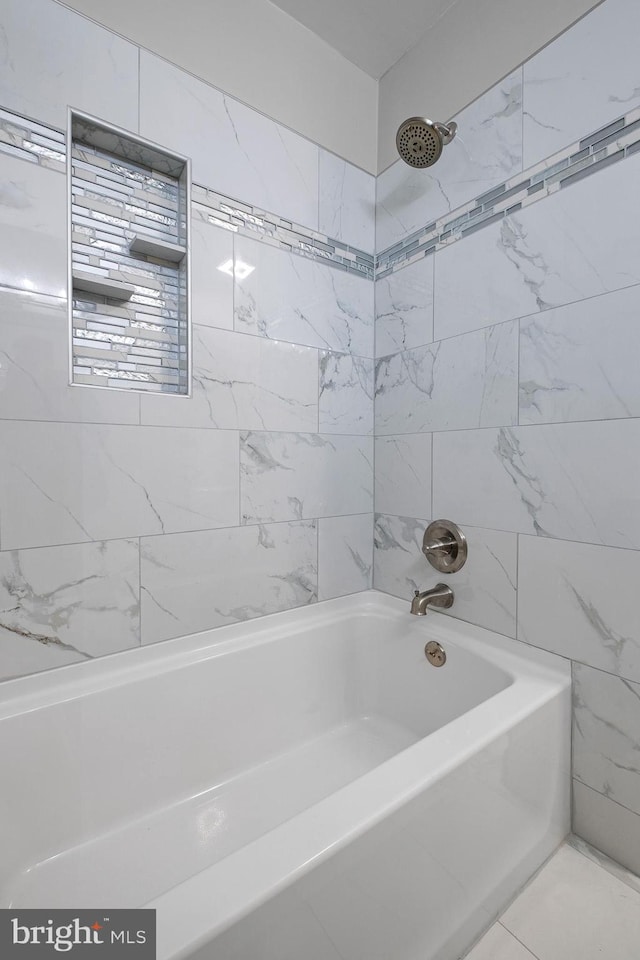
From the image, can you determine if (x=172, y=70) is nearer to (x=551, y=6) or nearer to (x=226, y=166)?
(x=226, y=166)

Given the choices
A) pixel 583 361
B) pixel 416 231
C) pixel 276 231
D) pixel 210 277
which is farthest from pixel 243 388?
pixel 583 361

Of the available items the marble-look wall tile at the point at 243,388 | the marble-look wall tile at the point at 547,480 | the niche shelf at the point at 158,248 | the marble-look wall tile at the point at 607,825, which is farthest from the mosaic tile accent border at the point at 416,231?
the marble-look wall tile at the point at 607,825

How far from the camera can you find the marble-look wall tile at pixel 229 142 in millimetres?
1312

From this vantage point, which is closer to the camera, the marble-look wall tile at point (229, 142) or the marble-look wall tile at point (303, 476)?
the marble-look wall tile at point (229, 142)

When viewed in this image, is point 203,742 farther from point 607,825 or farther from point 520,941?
point 607,825

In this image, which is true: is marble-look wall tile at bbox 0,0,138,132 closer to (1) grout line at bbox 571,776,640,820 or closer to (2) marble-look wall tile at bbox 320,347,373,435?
(2) marble-look wall tile at bbox 320,347,373,435

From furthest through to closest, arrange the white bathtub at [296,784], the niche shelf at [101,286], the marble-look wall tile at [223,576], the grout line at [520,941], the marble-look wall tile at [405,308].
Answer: the marble-look wall tile at [405,308] → the marble-look wall tile at [223,576] → the niche shelf at [101,286] → the grout line at [520,941] → the white bathtub at [296,784]

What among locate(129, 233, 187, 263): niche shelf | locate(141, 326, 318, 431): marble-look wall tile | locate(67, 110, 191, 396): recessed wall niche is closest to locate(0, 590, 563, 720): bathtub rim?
locate(141, 326, 318, 431): marble-look wall tile

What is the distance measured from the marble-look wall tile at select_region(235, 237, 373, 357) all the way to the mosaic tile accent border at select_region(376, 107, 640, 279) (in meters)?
0.21

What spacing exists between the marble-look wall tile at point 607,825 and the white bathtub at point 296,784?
47 mm

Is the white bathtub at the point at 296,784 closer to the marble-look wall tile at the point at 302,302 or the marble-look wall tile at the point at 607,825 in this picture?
the marble-look wall tile at the point at 607,825

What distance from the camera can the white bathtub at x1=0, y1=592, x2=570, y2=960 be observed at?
69cm

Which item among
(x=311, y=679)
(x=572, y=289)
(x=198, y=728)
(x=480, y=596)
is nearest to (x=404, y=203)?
(x=572, y=289)

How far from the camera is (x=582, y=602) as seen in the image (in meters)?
1.22
